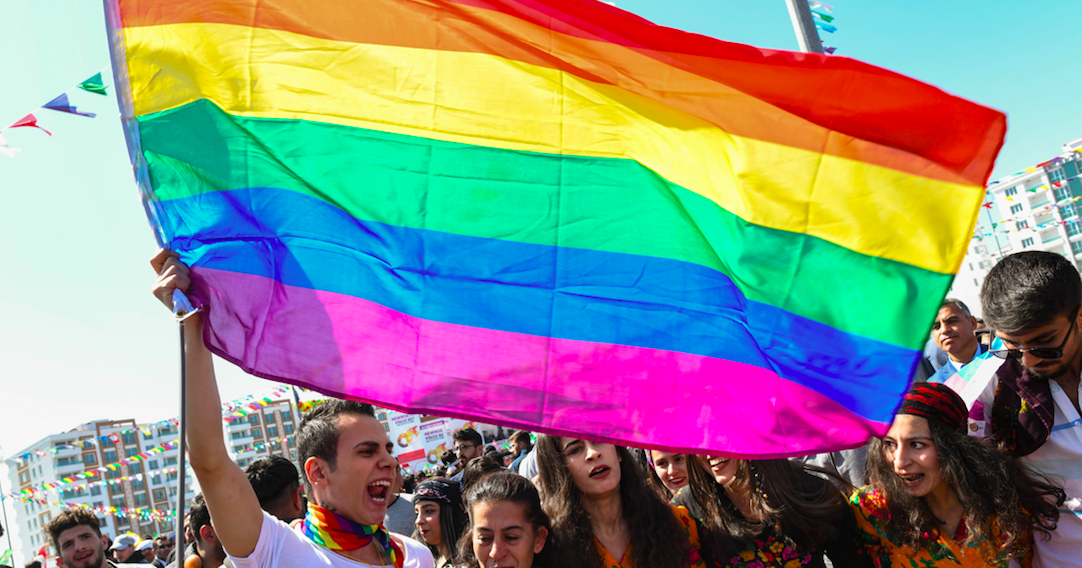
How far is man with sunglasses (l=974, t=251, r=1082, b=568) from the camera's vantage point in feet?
8.80

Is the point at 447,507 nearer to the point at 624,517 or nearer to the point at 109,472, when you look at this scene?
the point at 624,517

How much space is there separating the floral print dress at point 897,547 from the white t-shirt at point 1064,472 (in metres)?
0.14

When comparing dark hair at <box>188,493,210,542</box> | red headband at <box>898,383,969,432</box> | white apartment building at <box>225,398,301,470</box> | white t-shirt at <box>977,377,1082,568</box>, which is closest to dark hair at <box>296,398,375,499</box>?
dark hair at <box>188,493,210,542</box>

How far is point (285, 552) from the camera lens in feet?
7.27

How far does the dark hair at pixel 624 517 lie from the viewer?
302 centimetres

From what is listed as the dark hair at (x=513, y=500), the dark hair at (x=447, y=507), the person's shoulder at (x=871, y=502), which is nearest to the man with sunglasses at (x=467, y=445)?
the dark hair at (x=447, y=507)

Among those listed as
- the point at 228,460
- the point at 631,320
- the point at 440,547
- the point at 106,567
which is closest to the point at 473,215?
the point at 631,320

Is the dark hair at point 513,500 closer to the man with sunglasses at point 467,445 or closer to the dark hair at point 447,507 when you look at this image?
A: the dark hair at point 447,507

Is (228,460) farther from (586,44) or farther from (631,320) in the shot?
(586,44)

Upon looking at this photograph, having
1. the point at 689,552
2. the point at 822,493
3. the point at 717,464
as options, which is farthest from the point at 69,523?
the point at 822,493

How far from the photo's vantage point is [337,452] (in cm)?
252

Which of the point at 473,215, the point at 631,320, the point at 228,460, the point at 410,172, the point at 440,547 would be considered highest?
the point at 410,172

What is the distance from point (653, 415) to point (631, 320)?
32cm

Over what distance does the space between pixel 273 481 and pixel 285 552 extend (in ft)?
5.63
